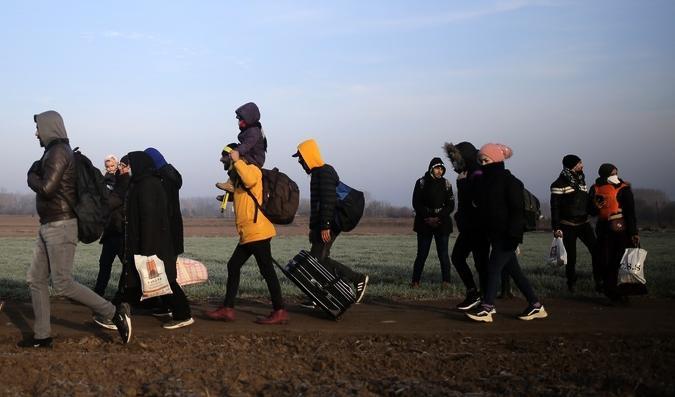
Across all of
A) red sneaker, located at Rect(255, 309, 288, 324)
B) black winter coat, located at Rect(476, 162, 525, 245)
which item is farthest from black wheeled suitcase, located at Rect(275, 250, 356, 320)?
black winter coat, located at Rect(476, 162, 525, 245)

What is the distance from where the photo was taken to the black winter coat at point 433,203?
12.4 m

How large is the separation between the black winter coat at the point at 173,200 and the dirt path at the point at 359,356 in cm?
93

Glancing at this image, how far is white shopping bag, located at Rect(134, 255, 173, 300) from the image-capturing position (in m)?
7.79

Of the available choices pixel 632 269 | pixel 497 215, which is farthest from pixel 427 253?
pixel 497 215

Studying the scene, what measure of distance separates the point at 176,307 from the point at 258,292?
139 inches

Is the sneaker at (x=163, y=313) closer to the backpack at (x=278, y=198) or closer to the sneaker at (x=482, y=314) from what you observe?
the backpack at (x=278, y=198)

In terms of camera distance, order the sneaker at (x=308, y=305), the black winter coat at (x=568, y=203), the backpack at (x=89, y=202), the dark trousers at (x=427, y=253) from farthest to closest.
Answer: the dark trousers at (x=427, y=253)
the black winter coat at (x=568, y=203)
the sneaker at (x=308, y=305)
the backpack at (x=89, y=202)

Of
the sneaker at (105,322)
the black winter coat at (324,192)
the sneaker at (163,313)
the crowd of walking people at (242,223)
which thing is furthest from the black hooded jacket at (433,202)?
the sneaker at (105,322)

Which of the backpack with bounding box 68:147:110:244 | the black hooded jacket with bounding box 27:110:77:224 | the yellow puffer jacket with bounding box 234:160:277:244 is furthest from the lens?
the yellow puffer jacket with bounding box 234:160:277:244

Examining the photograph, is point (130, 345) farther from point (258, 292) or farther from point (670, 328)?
point (670, 328)

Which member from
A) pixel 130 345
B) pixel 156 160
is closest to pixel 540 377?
pixel 130 345

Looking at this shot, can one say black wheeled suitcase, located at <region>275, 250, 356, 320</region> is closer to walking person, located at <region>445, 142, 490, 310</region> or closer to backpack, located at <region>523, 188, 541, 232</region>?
walking person, located at <region>445, 142, 490, 310</region>

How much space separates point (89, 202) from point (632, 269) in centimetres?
656

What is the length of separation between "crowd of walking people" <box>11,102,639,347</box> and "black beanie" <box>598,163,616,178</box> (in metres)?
0.02
